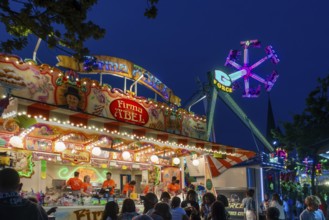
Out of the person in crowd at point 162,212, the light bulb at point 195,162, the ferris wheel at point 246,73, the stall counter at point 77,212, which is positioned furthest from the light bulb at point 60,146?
the ferris wheel at point 246,73

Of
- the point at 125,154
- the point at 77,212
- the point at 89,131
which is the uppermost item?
the point at 89,131

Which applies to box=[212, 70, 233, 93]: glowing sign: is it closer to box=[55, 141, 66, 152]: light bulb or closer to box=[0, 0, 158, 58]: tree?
box=[55, 141, 66, 152]: light bulb

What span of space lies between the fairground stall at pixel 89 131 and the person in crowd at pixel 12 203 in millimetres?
4358

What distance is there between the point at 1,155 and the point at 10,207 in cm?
838

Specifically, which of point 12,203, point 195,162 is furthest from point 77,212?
point 195,162

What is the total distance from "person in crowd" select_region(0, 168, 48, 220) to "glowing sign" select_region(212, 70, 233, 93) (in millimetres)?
17435

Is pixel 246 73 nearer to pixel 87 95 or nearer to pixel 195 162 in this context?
pixel 195 162

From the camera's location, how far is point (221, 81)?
20.8 meters

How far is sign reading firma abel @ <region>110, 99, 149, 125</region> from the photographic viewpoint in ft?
41.6

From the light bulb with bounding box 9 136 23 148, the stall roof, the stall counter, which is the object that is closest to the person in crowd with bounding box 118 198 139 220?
the stall roof

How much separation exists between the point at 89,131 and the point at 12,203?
28.2 feet

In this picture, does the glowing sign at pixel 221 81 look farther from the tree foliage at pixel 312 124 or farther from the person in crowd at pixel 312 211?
the person in crowd at pixel 312 211

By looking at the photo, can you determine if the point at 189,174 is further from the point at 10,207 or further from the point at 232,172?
the point at 10,207

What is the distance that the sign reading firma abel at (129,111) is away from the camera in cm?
1267
